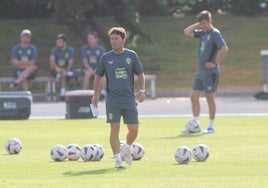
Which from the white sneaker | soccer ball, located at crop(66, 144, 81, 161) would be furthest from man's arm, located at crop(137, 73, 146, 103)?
soccer ball, located at crop(66, 144, 81, 161)

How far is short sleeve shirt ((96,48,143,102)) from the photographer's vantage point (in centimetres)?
1420

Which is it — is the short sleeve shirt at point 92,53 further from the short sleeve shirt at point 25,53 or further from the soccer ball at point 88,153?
the soccer ball at point 88,153

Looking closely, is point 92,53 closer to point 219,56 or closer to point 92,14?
point 92,14

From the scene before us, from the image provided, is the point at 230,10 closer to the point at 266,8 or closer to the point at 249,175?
the point at 266,8

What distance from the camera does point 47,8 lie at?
138 feet

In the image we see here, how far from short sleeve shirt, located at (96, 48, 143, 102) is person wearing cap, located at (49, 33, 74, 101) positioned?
17.7 meters

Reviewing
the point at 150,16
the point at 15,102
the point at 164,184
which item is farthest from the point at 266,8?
the point at 164,184

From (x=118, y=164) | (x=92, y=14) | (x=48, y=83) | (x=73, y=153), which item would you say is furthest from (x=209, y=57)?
(x=92, y=14)

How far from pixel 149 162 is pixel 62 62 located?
1816 centimetres

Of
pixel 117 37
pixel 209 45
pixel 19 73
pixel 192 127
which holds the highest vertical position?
pixel 117 37

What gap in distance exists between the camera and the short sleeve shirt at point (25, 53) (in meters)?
31.8

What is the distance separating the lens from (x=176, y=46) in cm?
4112

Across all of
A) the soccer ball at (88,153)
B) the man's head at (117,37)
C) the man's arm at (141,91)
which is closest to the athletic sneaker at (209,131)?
the soccer ball at (88,153)

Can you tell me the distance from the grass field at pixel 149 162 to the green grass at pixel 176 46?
1402cm
